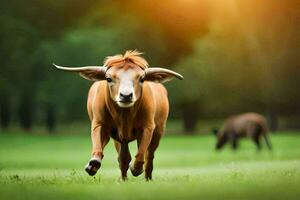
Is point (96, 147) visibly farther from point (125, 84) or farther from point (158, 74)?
point (158, 74)

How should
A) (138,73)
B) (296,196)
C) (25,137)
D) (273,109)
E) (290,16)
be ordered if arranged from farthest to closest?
(273,109)
(25,137)
(290,16)
(138,73)
(296,196)

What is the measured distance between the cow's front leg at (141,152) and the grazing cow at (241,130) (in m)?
3.79

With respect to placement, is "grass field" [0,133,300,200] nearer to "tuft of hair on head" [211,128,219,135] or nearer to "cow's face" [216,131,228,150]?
"tuft of hair on head" [211,128,219,135]

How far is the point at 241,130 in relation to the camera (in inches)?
349

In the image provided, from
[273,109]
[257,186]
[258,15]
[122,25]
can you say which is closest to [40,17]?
[122,25]

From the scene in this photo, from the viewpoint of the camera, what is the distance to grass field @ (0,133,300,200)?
136 inches

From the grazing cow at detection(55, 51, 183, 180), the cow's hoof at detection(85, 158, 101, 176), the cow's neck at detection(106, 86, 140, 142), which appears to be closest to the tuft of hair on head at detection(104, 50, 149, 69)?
the grazing cow at detection(55, 51, 183, 180)

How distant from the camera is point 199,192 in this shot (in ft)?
11.4

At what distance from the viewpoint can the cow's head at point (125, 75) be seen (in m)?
3.74

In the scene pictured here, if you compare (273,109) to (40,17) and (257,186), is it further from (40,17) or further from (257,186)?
(257,186)

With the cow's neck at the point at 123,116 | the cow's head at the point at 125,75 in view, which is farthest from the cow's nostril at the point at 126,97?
the cow's neck at the point at 123,116

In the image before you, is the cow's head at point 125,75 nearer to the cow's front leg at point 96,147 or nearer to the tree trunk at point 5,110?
the cow's front leg at point 96,147

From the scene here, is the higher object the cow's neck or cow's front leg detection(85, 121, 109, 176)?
the cow's neck

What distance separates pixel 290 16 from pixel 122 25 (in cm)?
98
